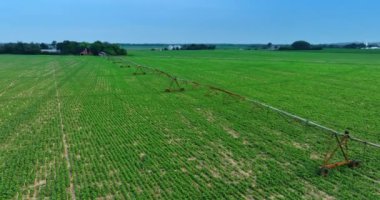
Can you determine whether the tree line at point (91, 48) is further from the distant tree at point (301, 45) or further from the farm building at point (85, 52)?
the distant tree at point (301, 45)

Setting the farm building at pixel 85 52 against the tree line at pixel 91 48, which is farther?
the farm building at pixel 85 52

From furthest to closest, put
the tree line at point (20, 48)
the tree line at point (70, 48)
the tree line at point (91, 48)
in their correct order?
the tree line at point (20, 48)
the tree line at point (70, 48)
the tree line at point (91, 48)

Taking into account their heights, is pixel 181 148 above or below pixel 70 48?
below

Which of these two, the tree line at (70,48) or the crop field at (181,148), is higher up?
the tree line at (70,48)

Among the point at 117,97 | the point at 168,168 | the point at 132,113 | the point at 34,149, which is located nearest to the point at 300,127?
the point at 168,168

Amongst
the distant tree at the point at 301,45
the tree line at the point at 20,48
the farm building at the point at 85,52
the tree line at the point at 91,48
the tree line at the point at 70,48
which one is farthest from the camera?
the distant tree at the point at 301,45

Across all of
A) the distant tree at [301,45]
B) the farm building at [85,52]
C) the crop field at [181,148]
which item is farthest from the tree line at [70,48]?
the crop field at [181,148]

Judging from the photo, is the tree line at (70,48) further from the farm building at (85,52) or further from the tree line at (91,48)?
the farm building at (85,52)

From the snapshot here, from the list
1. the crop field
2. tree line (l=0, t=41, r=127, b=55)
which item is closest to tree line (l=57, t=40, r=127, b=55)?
tree line (l=0, t=41, r=127, b=55)

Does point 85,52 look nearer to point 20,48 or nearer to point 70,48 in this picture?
point 70,48

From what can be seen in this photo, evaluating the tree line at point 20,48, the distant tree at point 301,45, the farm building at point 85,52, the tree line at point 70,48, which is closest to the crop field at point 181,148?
the tree line at point 70,48

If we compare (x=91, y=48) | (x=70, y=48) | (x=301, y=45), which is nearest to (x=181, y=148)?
(x=91, y=48)

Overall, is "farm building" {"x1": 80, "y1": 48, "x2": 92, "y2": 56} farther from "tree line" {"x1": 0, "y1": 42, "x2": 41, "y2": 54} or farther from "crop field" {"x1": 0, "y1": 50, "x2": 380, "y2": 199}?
"crop field" {"x1": 0, "y1": 50, "x2": 380, "y2": 199}

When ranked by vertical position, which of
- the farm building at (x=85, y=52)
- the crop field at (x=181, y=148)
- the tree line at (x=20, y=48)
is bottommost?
the farm building at (x=85, y=52)
